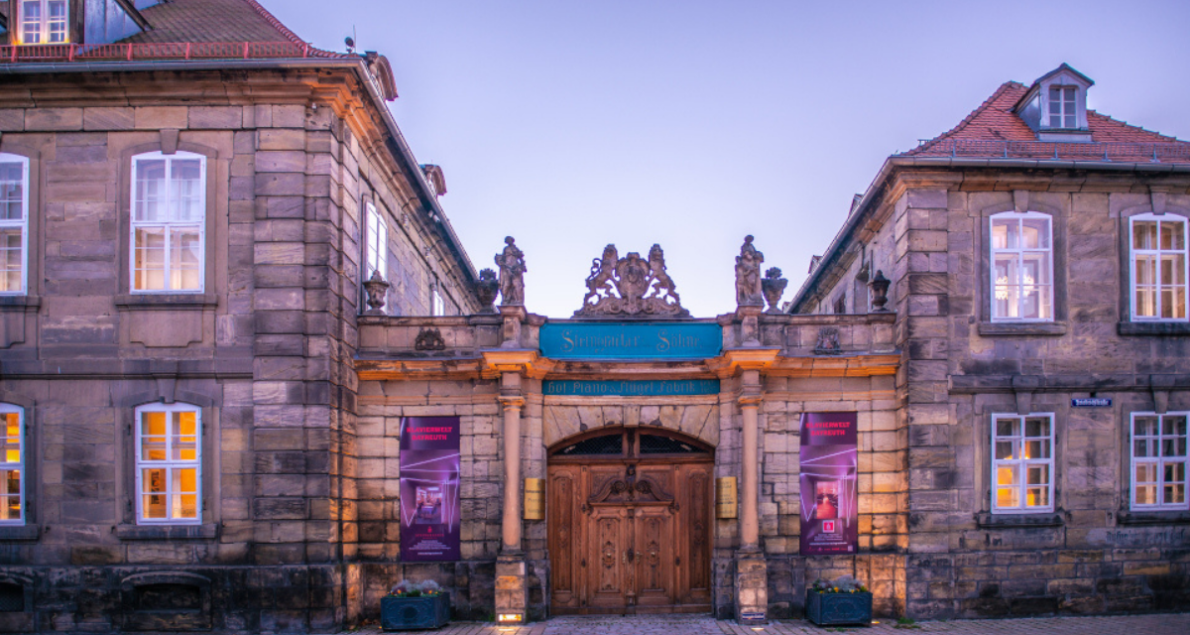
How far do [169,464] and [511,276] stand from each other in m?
5.63

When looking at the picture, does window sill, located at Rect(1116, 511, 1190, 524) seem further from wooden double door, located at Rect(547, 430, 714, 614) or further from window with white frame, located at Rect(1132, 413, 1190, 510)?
wooden double door, located at Rect(547, 430, 714, 614)

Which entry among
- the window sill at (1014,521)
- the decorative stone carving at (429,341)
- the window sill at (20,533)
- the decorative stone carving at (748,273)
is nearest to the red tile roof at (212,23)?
the decorative stone carving at (429,341)

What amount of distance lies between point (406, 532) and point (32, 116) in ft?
26.9

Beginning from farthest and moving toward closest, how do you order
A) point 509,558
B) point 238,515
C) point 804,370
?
point 804,370, point 509,558, point 238,515

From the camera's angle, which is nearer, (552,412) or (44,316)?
(44,316)

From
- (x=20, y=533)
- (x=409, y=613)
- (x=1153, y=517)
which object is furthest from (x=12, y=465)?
(x=1153, y=517)

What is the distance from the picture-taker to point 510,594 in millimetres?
12953

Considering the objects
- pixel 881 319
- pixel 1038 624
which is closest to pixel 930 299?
pixel 881 319

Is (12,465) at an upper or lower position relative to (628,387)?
lower

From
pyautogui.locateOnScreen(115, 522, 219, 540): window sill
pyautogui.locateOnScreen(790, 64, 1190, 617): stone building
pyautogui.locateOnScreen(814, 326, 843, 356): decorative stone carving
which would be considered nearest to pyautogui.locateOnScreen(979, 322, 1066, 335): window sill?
pyautogui.locateOnScreen(790, 64, 1190, 617): stone building

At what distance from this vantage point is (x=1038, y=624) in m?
12.6

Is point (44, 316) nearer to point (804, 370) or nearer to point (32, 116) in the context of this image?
point (32, 116)

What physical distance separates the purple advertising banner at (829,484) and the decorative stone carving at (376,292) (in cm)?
698

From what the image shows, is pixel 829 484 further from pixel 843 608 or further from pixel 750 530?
pixel 843 608
